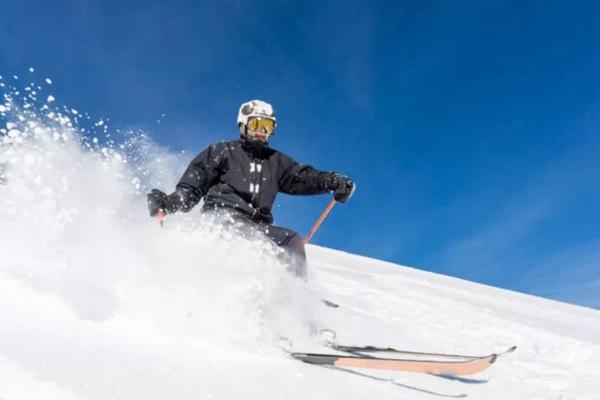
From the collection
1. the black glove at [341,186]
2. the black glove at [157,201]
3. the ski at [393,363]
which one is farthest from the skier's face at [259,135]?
the ski at [393,363]

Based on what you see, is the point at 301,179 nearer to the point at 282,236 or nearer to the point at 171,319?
the point at 282,236

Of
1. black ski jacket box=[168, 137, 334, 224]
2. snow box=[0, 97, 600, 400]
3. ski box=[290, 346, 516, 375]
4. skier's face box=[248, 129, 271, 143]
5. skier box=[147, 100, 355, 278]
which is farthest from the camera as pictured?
skier's face box=[248, 129, 271, 143]

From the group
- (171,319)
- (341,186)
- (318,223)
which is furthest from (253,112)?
(171,319)

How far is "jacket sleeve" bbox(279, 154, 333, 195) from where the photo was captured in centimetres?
521

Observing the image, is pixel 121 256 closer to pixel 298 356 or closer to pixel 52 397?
pixel 298 356

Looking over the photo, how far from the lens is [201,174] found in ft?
16.1

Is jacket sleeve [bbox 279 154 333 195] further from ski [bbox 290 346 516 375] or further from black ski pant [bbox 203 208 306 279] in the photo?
ski [bbox 290 346 516 375]

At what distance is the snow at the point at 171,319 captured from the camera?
7.20 feet

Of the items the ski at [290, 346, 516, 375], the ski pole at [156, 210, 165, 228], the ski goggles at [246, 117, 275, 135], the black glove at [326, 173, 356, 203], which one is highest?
the ski goggles at [246, 117, 275, 135]

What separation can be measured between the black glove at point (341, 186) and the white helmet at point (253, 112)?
88 centimetres

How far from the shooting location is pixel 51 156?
440 cm

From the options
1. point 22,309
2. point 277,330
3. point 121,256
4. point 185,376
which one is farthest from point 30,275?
point 277,330

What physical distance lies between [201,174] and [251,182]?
1.80 feet

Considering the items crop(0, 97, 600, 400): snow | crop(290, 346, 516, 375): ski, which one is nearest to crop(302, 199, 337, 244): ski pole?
crop(0, 97, 600, 400): snow
